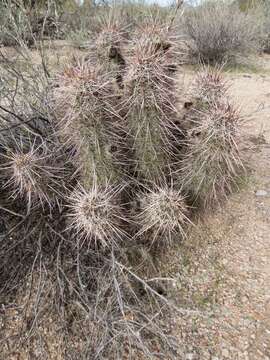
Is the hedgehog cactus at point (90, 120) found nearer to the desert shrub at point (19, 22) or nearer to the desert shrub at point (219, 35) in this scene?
the desert shrub at point (19, 22)

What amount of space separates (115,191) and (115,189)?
0.07 metres

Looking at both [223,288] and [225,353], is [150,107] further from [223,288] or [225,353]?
[225,353]

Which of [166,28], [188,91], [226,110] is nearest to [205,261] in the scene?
[226,110]

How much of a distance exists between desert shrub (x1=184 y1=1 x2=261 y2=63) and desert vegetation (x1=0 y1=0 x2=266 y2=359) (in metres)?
4.77

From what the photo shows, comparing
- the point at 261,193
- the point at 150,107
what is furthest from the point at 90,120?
the point at 261,193

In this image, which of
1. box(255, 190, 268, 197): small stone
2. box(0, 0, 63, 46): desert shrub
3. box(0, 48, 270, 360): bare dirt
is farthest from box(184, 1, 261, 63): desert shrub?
box(0, 48, 270, 360): bare dirt

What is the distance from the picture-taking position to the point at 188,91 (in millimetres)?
2047

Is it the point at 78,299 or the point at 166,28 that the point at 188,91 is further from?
the point at 78,299

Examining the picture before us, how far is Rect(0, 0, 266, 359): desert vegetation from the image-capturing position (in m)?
1.59

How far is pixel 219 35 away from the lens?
20.9ft

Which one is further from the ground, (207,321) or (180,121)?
(180,121)

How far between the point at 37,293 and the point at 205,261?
96cm

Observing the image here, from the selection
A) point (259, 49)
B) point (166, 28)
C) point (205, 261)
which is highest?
point (166, 28)

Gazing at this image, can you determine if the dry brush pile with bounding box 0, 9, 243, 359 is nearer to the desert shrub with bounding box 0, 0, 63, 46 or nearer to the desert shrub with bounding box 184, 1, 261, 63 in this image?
the desert shrub with bounding box 0, 0, 63, 46
